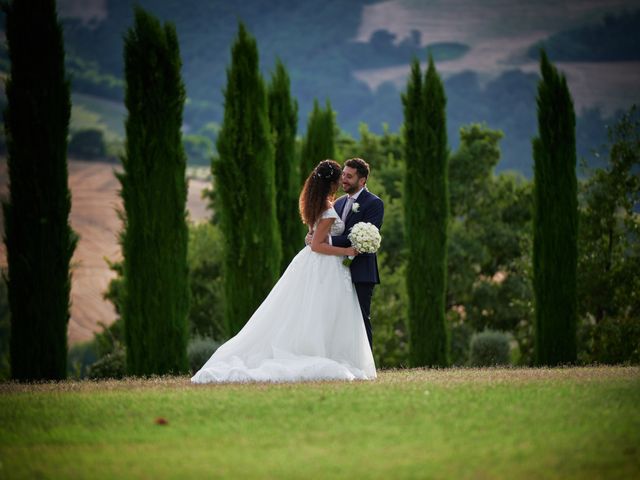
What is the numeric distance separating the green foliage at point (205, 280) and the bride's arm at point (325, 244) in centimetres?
1861

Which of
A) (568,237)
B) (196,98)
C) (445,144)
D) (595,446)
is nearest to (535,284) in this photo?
(568,237)

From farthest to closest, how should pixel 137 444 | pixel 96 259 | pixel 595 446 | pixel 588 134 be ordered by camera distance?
pixel 588 134 < pixel 96 259 < pixel 137 444 < pixel 595 446

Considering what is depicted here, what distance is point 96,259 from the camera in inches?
1494

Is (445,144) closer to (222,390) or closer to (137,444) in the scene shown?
(222,390)

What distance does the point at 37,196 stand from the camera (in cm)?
1250

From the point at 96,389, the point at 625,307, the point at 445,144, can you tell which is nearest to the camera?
the point at 96,389

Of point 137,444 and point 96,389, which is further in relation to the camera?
point 96,389

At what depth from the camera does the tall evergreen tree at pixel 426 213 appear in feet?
52.2

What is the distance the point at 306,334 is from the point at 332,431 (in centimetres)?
331

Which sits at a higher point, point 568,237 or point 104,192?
point 104,192

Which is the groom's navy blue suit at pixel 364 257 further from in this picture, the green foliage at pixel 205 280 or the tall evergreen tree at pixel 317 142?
the green foliage at pixel 205 280

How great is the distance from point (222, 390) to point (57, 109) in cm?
601

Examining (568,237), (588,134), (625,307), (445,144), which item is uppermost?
(588,134)

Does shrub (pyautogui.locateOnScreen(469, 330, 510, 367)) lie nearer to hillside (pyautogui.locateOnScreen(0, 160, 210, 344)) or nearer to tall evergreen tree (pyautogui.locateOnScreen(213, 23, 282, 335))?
tall evergreen tree (pyautogui.locateOnScreen(213, 23, 282, 335))
